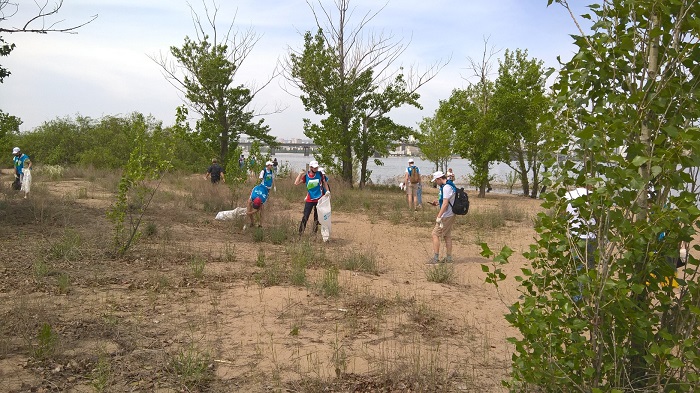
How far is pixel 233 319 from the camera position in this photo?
659cm

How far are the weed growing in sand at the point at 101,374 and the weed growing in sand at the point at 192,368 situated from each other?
1.71ft

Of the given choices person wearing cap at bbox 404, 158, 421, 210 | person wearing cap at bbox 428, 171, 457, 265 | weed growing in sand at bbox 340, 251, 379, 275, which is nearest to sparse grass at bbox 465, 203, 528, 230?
person wearing cap at bbox 404, 158, 421, 210

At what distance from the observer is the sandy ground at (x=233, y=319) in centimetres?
498

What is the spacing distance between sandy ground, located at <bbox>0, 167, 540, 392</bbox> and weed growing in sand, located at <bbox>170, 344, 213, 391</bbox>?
20 mm

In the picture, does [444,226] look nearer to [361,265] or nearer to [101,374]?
[361,265]

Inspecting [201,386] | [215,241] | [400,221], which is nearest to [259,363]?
[201,386]

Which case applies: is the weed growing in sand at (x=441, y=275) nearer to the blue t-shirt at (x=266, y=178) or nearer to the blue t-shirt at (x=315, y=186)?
the blue t-shirt at (x=315, y=186)

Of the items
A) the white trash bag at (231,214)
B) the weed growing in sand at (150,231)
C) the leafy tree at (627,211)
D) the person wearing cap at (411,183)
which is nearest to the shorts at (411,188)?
the person wearing cap at (411,183)

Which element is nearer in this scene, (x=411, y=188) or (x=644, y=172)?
(x=644, y=172)

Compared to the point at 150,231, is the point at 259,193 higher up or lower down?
higher up

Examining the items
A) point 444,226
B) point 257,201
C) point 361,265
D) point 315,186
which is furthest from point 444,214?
point 257,201

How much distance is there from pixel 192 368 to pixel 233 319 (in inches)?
63.9

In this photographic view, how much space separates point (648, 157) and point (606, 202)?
36cm

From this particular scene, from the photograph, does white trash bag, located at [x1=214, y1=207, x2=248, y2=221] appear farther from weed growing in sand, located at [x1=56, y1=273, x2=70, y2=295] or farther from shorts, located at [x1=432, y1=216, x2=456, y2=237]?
weed growing in sand, located at [x1=56, y1=273, x2=70, y2=295]
